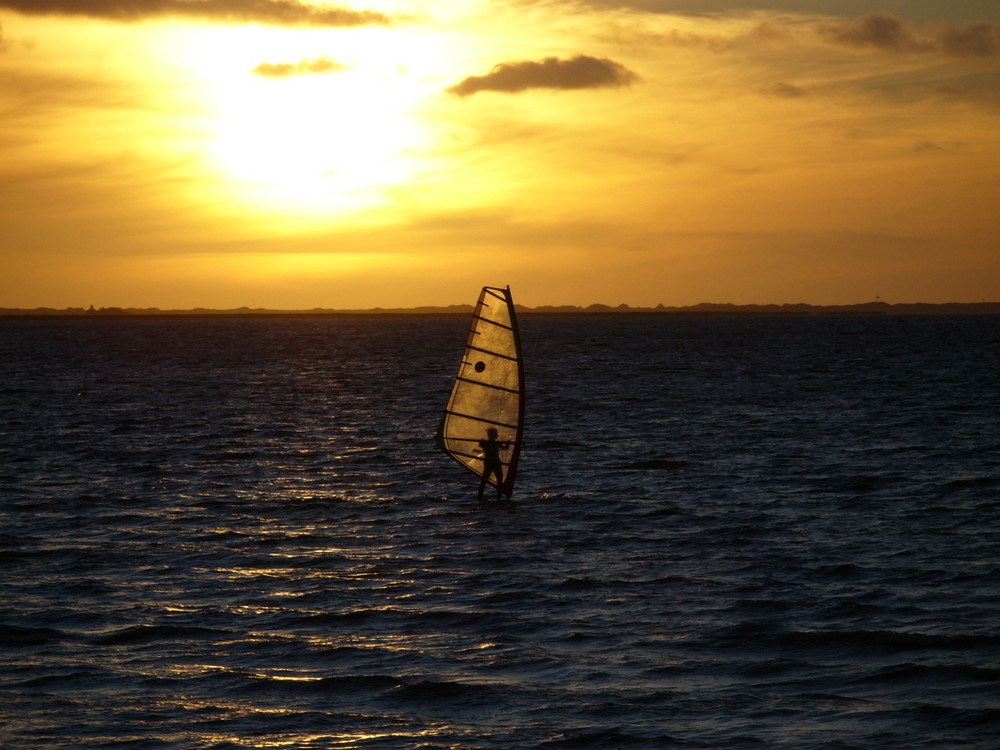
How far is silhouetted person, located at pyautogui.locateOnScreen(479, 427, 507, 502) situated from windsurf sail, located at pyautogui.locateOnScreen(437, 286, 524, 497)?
0.30 feet

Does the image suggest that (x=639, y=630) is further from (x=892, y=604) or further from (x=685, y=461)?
(x=685, y=461)

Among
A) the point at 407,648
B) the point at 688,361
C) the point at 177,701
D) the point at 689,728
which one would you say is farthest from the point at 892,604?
the point at 688,361

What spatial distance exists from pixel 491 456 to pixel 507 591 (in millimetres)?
10098

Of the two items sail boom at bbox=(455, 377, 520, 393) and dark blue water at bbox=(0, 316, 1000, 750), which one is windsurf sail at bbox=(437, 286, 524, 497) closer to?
sail boom at bbox=(455, 377, 520, 393)

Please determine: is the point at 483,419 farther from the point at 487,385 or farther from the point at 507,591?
the point at 507,591

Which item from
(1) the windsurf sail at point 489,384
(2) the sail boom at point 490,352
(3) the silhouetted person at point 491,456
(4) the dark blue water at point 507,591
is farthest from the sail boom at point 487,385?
(4) the dark blue water at point 507,591

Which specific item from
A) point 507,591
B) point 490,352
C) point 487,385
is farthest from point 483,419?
point 507,591

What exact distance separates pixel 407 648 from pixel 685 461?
77.6ft

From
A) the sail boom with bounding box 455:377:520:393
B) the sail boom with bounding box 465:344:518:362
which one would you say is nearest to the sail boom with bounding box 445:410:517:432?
the sail boom with bounding box 455:377:520:393

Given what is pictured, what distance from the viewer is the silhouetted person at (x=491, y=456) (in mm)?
30531

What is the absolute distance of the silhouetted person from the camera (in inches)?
1202

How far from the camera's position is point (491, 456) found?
1218 inches

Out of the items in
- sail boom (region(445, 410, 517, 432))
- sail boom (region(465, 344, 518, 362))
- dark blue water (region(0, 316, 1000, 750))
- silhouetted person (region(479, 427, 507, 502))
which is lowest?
dark blue water (region(0, 316, 1000, 750))

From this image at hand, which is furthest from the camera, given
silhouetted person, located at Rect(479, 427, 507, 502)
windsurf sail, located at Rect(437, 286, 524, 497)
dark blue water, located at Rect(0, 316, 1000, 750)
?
silhouetted person, located at Rect(479, 427, 507, 502)
